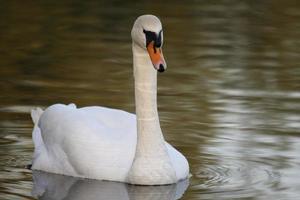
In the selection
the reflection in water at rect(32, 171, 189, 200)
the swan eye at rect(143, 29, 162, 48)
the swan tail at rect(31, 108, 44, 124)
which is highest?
the swan eye at rect(143, 29, 162, 48)

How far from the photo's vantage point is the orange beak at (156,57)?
28.1 feet

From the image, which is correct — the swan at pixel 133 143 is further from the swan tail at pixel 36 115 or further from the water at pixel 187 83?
the swan tail at pixel 36 115

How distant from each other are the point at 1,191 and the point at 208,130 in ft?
9.34

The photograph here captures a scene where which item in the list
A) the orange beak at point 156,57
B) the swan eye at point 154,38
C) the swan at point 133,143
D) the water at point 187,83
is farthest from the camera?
the water at point 187,83

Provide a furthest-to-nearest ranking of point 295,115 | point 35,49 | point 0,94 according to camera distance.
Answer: point 35,49 → point 0,94 → point 295,115

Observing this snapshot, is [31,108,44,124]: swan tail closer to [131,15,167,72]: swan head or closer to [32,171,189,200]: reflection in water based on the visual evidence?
[32,171,189,200]: reflection in water

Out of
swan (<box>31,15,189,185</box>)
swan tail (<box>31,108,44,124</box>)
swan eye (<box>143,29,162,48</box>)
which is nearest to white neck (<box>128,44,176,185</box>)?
swan (<box>31,15,189,185</box>)

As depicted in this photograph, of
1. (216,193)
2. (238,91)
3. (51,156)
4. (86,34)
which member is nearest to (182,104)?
(238,91)

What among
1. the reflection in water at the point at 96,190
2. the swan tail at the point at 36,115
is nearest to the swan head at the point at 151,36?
the reflection in water at the point at 96,190

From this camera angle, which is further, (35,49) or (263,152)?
Result: (35,49)

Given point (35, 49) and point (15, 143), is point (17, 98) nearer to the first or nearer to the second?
point (15, 143)

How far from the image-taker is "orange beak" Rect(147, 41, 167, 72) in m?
8.56

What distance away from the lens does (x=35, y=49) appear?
15898 millimetres

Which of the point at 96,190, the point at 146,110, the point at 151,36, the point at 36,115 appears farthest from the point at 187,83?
the point at 96,190
